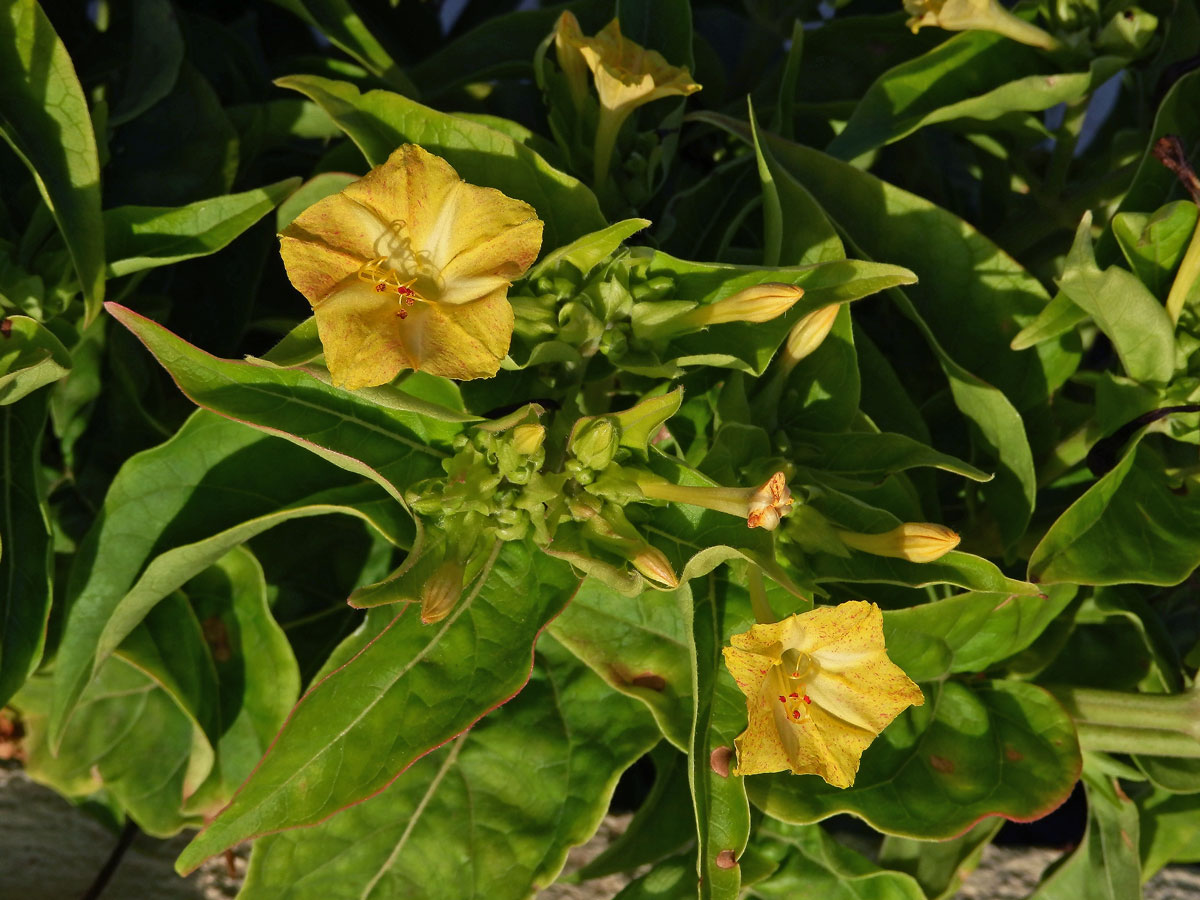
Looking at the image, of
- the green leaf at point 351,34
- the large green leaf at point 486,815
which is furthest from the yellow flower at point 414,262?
the large green leaf at point 486,815

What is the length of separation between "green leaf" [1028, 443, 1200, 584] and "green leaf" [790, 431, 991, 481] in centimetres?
10

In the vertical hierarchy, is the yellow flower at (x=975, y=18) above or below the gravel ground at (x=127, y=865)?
above

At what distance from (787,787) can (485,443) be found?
43 centimetres

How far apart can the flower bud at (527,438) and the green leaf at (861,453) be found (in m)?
0.26

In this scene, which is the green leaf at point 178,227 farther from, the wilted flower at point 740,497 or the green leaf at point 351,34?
the wilted flower at point 740,497

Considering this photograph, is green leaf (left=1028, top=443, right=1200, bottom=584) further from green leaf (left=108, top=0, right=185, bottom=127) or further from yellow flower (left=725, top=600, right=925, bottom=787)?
green leaf (left=108, top=0, right=185, bottom=127)

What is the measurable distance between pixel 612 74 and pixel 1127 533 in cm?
62

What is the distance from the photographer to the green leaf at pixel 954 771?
3.32 feet

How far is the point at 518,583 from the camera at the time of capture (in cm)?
93

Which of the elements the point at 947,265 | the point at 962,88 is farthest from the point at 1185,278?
the point at 962,88

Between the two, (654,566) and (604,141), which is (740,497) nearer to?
(654,566)

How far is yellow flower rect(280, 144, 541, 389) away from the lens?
798 mm

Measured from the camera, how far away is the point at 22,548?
3.40 feet

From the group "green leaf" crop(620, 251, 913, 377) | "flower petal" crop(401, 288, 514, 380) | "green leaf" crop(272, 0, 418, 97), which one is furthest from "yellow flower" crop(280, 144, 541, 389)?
"green leaf" crop(272, 0, 418, 97)
